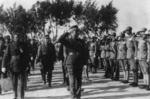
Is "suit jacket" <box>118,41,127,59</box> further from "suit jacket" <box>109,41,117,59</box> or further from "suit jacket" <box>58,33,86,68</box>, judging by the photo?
"suit jacket" <box>58,33,86,68</box>

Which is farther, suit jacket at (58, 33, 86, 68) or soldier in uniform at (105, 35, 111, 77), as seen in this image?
soldier in uniform at (105, 35, 111, 77)

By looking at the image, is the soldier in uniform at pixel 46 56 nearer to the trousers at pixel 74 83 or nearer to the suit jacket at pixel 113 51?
the suit jacket at pixel 113 51

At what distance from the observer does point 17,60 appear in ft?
25.4

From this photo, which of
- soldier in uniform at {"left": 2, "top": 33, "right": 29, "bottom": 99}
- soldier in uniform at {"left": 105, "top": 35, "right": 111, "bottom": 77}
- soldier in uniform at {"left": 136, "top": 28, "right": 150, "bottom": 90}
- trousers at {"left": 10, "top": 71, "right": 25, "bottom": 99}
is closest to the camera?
trousers at {"left": 10, "top": 71, "right": 25, "bottom": 99}

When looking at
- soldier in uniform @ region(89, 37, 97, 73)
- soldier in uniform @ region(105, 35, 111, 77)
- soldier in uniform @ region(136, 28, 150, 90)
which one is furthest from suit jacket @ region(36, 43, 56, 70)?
soldier in uniform @ region(89, 37, 97, 73)

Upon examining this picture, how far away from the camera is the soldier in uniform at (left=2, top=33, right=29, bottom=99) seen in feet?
25.2

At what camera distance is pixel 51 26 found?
4222 cm

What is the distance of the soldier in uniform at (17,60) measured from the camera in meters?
7.70

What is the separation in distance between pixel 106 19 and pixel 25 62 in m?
32.3

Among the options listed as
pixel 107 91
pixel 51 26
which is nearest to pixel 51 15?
pixel 51 26

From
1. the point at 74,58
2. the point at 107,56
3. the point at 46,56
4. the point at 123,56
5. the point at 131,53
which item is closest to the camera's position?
the point at 74,58

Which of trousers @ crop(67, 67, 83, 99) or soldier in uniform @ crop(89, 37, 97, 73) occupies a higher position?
soldier in uniform @ crop(89, 37, 97, 73)

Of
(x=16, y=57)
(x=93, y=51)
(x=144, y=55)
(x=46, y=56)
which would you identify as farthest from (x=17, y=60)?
(x=93, y=51)

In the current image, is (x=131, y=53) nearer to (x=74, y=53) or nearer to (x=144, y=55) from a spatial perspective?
(x=144, y=55)
